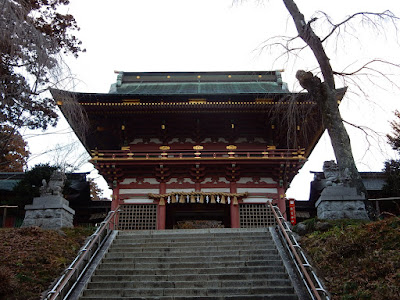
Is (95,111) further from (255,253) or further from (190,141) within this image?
(255,253)

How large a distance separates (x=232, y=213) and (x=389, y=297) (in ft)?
35.6

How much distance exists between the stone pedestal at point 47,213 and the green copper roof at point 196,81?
11029 mm

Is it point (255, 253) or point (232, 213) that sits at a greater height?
point (232, 213)

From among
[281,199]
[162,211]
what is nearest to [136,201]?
[162,211]

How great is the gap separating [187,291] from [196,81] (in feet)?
56.7

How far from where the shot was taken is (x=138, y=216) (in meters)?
17.0

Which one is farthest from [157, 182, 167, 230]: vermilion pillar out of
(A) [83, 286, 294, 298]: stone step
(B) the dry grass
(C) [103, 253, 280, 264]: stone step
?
(A) [83, 286, 294, 298]: stone step

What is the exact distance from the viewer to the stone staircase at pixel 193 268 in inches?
306

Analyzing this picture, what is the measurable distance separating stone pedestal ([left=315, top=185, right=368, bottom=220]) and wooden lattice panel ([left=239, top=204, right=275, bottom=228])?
6.04 m

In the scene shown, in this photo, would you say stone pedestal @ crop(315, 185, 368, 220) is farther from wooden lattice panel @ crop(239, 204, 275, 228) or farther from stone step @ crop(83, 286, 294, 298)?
wooden lattice panel @ crop(239, 204, 275, 228)

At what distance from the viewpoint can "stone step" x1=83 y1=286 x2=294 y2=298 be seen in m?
7.70

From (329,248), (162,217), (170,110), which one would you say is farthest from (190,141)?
(329,248)

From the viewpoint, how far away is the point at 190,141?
60.7 feet

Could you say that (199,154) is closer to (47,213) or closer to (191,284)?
(47,213)
